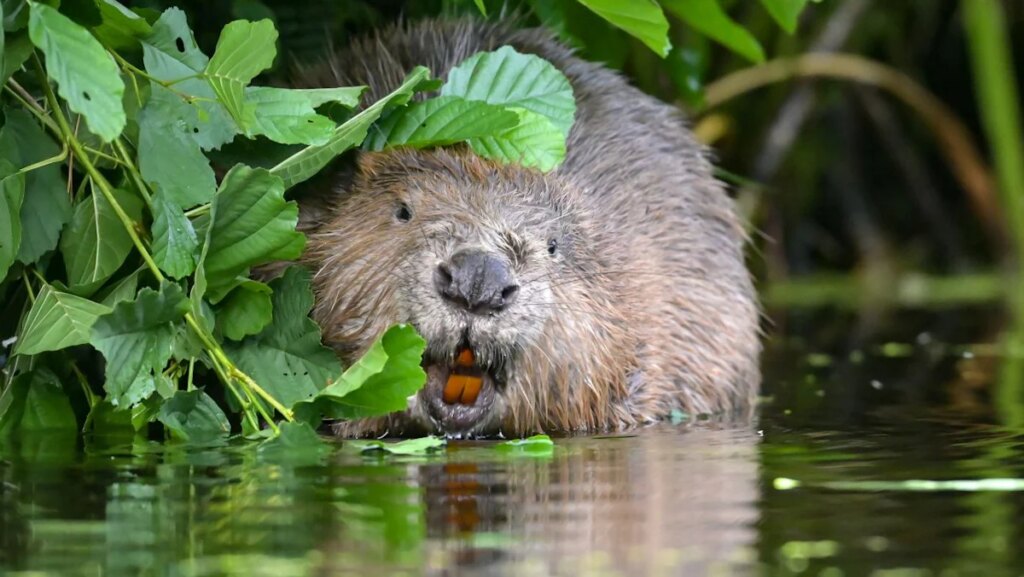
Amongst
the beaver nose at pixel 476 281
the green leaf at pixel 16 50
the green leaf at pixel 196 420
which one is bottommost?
the green leaf at pixel 196 420

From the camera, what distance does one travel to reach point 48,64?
271cm

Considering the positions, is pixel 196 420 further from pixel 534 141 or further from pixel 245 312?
pixel 534 141

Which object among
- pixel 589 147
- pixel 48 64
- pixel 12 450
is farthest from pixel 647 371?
pixel 48 64

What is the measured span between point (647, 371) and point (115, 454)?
1.46 meters

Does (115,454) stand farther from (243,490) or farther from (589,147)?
(589,147)

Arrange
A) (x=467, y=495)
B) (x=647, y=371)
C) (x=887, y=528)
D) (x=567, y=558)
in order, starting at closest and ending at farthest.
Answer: (x=567, y=558) → (x=887, y=528) → (x=467, y=495) → (x=647, y=371)

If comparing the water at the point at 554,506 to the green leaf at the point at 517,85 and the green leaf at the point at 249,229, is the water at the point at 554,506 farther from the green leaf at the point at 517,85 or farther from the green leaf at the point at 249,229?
the green leaf at the point at 517,85

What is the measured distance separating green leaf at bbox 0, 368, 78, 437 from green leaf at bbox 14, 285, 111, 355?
8.3 inches

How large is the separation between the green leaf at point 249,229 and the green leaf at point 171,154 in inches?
2.0

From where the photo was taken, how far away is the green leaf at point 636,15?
3.62m

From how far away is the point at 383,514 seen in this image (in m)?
2.48

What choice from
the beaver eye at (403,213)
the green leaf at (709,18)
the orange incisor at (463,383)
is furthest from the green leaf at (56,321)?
the green leaf at (709,18)

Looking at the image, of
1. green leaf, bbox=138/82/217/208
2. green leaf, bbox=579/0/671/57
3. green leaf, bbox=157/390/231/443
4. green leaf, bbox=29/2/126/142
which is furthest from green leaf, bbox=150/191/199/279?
A: green leaf, bbox=579/0/671/57

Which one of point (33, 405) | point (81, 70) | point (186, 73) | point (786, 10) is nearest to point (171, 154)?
point (186, 73)
